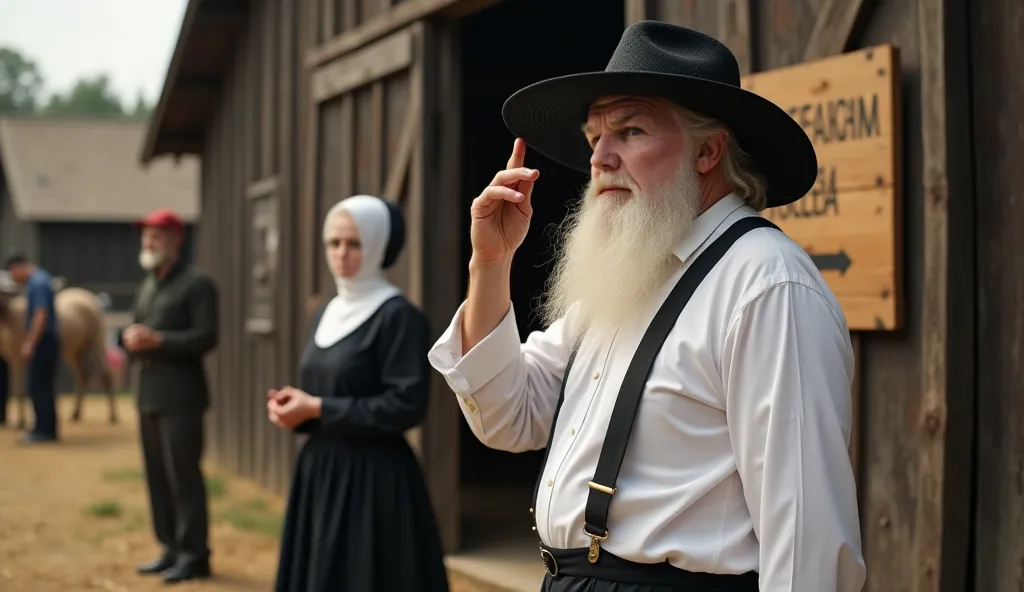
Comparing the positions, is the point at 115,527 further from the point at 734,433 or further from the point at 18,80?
the point at 18,80

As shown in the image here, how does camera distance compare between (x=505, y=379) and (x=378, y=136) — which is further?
(x=378, y=136)

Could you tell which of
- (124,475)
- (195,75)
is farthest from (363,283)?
(195,75)

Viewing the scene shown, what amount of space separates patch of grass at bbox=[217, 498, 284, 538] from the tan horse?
7647mm

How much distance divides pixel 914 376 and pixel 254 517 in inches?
245

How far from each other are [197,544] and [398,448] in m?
2.77

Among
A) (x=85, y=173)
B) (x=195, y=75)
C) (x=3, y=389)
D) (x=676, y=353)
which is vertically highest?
(x=85, y=173)

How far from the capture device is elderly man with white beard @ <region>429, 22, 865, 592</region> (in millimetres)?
1953

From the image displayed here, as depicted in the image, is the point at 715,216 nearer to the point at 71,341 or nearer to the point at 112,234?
the point at 71,341

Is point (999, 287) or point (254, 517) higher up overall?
point (999, 287)

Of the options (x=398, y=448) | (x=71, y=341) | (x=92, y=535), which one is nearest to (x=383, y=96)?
(x=398, y=448)

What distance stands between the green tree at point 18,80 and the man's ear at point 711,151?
104951 mm

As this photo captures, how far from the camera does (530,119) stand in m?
2.66

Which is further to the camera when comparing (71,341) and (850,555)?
(71,341)

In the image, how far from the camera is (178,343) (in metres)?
Answer: 6.42
